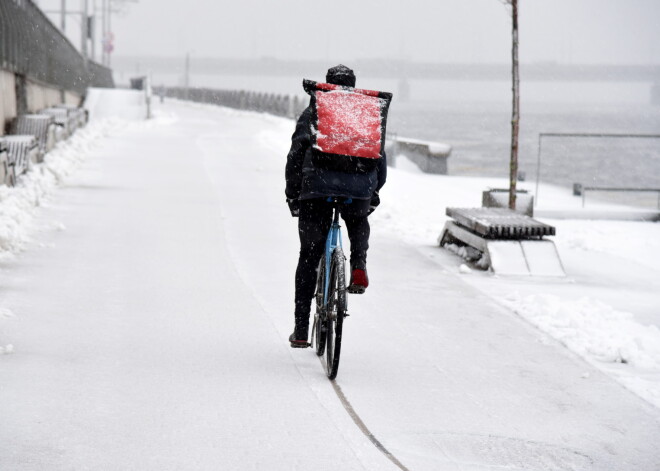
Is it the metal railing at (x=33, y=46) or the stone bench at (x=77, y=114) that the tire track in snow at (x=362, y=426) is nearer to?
the metal railing at (x=33, y=46)

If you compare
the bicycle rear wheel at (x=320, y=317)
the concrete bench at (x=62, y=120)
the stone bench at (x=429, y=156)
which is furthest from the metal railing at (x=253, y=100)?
the bicycle rear wheel at (x=320, y=317)

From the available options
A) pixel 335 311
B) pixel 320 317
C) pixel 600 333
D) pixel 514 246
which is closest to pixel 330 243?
pixel 335 311

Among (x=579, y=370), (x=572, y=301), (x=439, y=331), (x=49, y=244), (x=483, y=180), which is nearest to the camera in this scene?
(x=579, y=370)

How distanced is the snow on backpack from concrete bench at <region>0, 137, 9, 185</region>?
7.89m

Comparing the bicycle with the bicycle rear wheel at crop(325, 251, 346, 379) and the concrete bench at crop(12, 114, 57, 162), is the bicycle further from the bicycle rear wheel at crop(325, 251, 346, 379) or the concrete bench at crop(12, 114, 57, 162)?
the concrete bench at crop(12, 114, 57, 162)

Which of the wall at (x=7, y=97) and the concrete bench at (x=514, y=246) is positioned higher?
the wall at (x=7, y=97)

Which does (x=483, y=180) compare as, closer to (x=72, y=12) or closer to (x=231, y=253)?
(x=231, y=253)

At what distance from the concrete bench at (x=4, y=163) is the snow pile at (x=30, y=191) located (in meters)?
0.15

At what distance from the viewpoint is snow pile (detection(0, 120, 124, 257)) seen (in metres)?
10.4

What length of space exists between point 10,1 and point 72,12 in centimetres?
4295

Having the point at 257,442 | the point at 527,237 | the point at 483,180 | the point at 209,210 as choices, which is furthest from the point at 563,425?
the point at 483,180

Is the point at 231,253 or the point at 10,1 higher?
the point at 10,1

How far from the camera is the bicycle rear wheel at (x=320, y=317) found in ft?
20.9

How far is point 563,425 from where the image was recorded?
18.1 ft
